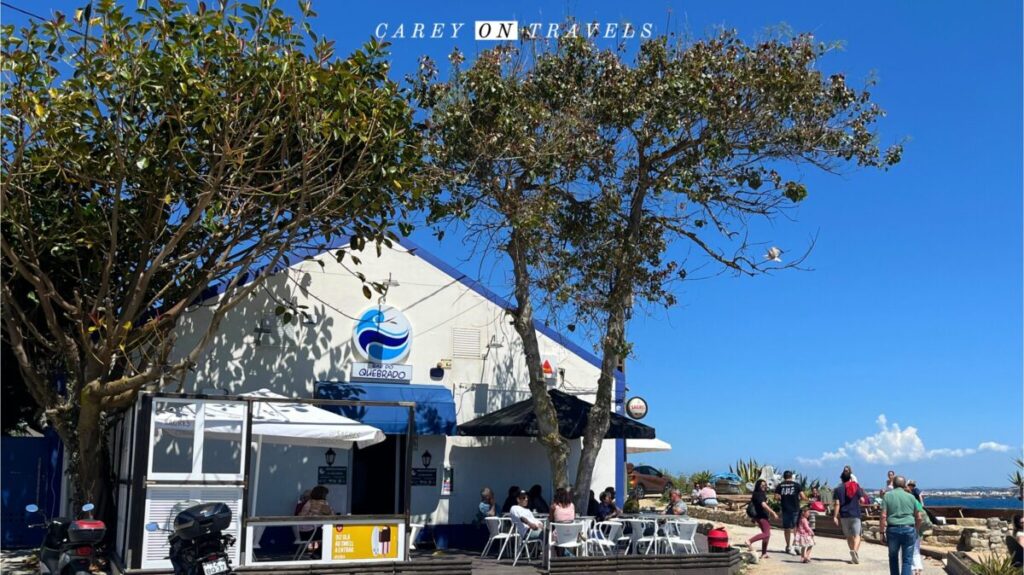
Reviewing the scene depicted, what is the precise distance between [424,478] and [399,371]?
6.25 ft

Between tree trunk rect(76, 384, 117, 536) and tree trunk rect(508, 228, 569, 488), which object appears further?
tree trunk rect(508, 228, 569, 488)

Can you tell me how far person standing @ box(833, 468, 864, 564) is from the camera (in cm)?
1605

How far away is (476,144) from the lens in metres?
15.0

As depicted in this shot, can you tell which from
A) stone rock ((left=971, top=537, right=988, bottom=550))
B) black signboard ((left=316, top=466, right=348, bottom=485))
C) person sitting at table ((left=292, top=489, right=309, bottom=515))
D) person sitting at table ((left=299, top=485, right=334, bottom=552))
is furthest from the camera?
stone rock ((left=971, top=537, right=988, bottom=550))

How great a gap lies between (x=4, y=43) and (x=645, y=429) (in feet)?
37.9

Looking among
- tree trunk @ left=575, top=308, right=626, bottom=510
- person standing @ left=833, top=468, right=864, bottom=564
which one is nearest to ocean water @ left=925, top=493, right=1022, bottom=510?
person standing @ left=833, top=468, right=864, bottom=564

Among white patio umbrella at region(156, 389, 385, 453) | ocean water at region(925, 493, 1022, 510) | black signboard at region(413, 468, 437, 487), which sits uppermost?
white patio umbrella at region(156, 389, 385, 453)

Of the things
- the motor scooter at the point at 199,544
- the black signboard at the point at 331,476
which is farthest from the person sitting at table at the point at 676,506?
the motor scooter at the point at 199,544

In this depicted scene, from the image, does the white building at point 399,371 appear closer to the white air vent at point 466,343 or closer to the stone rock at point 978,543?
the white air vent at point 466,343

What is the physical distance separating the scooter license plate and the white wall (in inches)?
234

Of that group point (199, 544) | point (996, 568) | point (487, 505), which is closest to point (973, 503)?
point (996, 568)

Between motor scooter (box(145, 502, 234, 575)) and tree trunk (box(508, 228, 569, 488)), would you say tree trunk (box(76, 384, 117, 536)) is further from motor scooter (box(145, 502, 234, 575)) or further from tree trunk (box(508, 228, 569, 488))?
tree trunk (box(508, 228, 569, 488))

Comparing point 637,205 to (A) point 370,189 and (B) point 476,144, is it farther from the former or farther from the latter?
(A) point 370,189

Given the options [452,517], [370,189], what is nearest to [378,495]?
[452,517]
